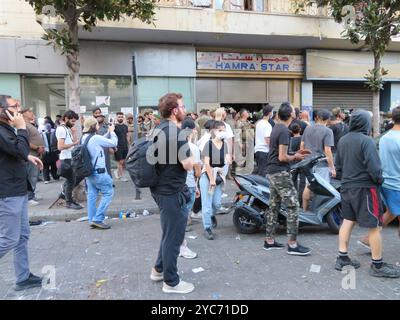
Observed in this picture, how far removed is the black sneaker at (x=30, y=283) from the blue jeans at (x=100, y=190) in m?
2.37

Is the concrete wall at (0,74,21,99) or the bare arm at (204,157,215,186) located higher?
the concrete wall at (0,74,21,99)

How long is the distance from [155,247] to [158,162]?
2011mm

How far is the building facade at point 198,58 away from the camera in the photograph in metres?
11.3

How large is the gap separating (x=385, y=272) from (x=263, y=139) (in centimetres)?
391

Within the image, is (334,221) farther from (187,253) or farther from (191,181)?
(187,253)

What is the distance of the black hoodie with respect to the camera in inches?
159

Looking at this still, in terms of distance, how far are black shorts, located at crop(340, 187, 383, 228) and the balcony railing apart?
8.66 metres

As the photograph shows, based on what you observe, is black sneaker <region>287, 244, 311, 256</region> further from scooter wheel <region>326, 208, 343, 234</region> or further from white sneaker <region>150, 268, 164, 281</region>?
white sneaker <region>150, 268, 164, 281</region>

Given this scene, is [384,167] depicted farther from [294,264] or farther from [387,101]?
[387,101]

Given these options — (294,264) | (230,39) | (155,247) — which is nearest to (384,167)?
(294,264)

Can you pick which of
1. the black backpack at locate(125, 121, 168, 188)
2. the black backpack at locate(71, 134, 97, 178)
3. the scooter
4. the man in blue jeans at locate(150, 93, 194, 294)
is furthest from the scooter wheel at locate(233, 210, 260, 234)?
the black backpack at locate(125, 121, 168, 188)

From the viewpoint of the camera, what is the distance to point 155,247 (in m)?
5.29

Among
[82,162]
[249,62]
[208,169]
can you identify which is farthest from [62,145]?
[249,62]

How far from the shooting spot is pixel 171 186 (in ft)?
12.0
